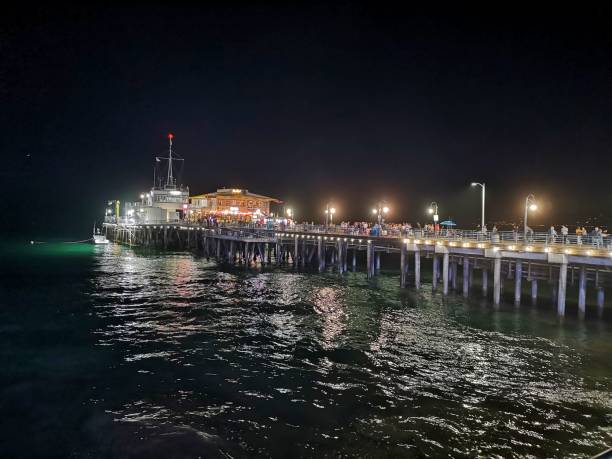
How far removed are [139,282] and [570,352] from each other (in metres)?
32.4

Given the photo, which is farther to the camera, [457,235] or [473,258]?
[473,258]

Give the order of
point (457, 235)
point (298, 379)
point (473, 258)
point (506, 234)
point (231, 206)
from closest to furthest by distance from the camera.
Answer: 1. point (298, 379)
2. point (506, 234)
3. point (457, 235)
4. point (473, 258)
5. point (231, 206)

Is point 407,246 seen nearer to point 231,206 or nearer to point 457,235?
point 457,235

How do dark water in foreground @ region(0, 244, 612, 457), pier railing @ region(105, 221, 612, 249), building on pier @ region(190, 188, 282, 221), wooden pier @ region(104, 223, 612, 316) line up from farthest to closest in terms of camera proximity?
1. building on pier @ region(190, 188, 282, 221)
2. pier railing @ region(105, 221, 612, 249)
3. wooden pier @ region(104, 223, 612, 316)
4. dark water in foreground @ region(0, 244, 612, 457)

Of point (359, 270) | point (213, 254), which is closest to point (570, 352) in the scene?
point (359, 270)

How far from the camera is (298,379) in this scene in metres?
15.4

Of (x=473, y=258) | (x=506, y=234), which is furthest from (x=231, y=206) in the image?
(x=506, y=234)

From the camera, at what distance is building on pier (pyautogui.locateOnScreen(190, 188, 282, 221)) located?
85625 millimetres

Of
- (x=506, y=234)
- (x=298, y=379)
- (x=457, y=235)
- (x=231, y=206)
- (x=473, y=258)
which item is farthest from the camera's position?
(x=231, y=206)

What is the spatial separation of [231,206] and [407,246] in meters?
57.3

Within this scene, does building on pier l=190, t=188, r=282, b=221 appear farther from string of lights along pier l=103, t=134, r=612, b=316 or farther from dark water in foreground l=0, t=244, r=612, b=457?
dark water in foreground l=0, t=244, r=612, b=457

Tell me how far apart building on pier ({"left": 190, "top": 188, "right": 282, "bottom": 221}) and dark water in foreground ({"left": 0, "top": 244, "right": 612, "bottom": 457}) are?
56.6 meters

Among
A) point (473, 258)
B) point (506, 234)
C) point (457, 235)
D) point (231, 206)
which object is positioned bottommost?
point (473, 258)

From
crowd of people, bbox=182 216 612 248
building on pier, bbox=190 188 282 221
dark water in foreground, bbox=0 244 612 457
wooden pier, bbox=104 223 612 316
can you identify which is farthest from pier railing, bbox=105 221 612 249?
building on pier, bbox=190 188 282 221
